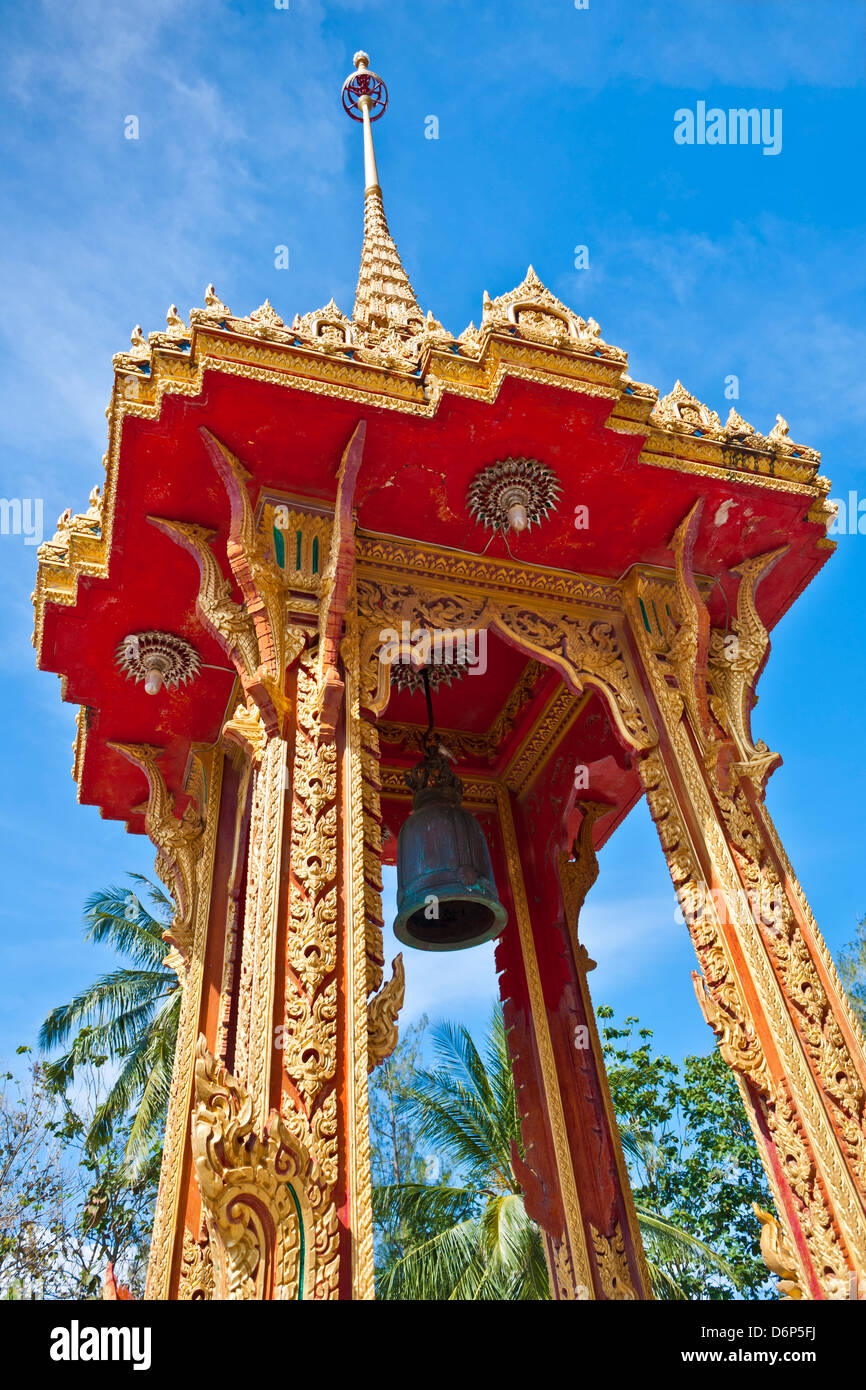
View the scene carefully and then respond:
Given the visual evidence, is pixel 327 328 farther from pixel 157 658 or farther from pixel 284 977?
pixel 284 977

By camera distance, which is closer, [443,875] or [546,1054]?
[443,875]

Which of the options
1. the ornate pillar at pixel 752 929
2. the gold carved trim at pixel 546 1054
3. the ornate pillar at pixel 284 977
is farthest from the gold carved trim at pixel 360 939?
the gold carved trim at pixel 546 1054

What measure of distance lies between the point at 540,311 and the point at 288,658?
2452 millimetres

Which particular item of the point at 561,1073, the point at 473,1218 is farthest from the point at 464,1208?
the point at 561,1073

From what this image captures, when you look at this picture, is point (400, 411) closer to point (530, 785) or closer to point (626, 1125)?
point (530, 785)

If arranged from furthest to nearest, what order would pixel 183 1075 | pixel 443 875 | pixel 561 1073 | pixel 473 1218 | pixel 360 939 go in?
pixel 473 1218
pixel 561 1073
pixel 183 1075
pixel 443 875
pixel 360 939

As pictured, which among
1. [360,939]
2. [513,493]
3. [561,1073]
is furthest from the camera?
[561,1073]

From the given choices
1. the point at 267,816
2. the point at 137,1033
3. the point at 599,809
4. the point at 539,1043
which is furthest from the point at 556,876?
the point at 137,1033

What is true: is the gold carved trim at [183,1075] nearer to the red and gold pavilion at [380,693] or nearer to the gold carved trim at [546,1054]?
the red and gold pavilion at [380,693]

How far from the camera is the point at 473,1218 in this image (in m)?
16.3

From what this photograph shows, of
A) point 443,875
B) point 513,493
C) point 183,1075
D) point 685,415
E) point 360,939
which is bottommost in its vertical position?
point 360,939

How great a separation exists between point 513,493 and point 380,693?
4.62ft

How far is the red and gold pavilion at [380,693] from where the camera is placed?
442 cm
